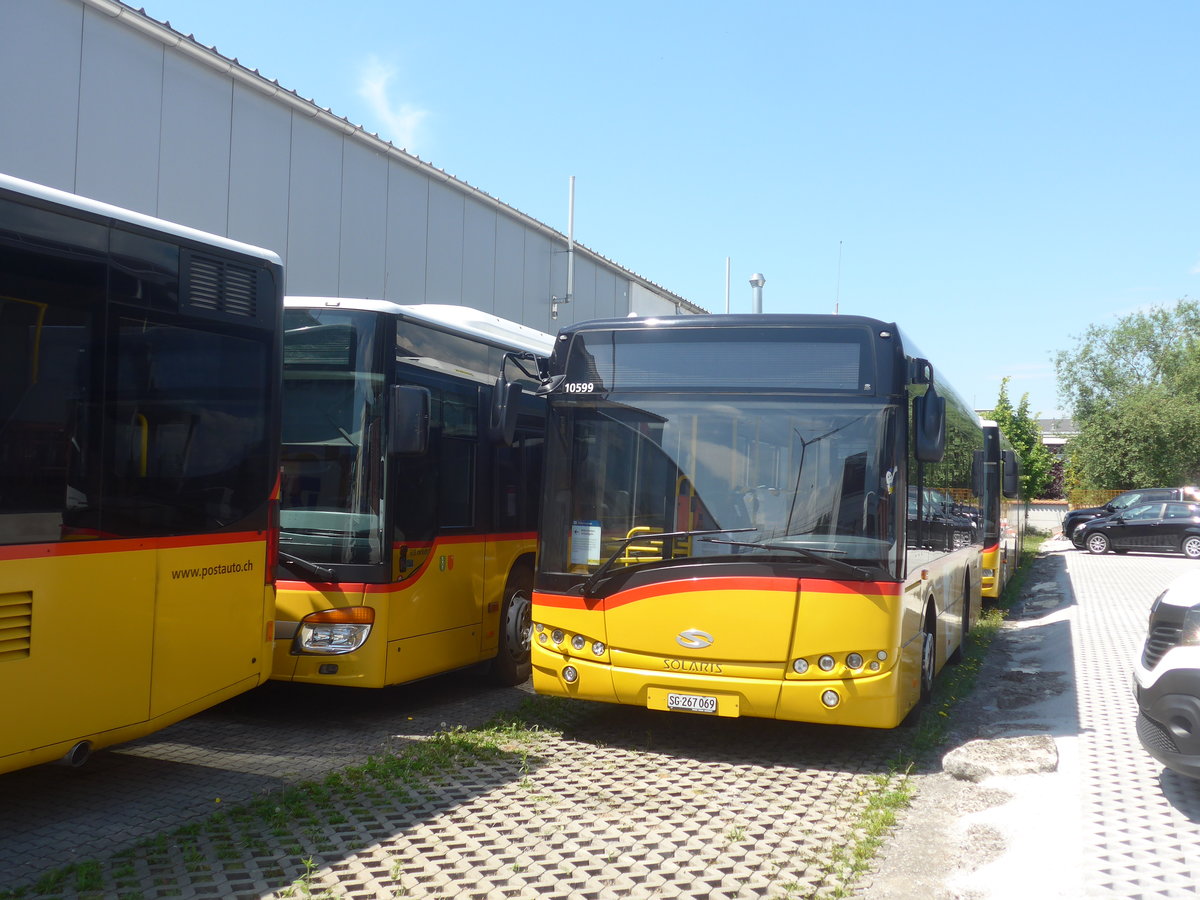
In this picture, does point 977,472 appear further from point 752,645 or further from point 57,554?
point 57,554

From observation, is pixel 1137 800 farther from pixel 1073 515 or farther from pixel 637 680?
pixel 1073 515

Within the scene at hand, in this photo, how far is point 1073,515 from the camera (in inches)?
1341

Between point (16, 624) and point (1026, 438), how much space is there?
38.9 metres

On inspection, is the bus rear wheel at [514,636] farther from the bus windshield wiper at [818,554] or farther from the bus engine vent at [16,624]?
the bus engine vent at [16,624]

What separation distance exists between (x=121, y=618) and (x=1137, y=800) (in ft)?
18.2

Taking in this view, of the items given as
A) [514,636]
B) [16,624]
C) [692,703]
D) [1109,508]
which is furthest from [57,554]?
[1109,508]

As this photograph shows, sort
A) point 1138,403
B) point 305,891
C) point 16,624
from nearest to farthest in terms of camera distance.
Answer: point 305,891 < point 16,624 < point 1138,403

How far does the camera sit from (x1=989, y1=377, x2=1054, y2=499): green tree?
37.8 m

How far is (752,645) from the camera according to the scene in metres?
6.75

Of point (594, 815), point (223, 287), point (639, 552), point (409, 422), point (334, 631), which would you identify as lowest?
point (594, 815)

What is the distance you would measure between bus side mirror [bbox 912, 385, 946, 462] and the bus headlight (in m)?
3.88

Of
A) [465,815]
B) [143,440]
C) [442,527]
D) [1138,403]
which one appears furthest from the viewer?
[1138,403]

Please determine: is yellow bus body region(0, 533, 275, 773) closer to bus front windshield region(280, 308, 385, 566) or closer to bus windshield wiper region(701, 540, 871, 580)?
bus front windshield region(280, 308, 385, 566)

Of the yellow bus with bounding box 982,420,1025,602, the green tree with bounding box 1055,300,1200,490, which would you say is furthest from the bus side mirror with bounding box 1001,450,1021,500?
the green tree with bounding box 1055,300,1200,490
